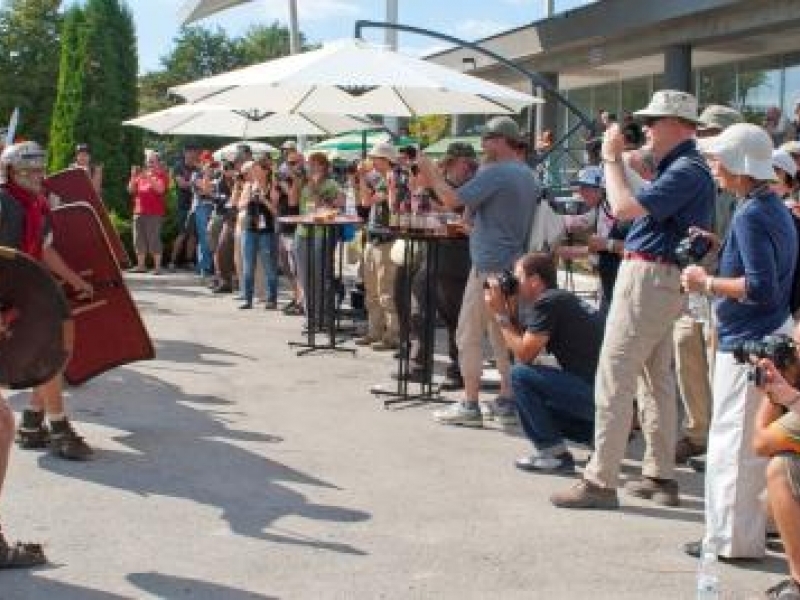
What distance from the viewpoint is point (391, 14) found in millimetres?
18391

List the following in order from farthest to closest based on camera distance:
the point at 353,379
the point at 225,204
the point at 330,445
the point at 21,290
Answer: the point at 225,204 < the point at 353,379 < the point at 330,445 < the point at 21,290

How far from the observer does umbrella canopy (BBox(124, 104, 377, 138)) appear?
52.5ft

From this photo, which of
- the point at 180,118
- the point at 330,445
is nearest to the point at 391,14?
the point at 180,118

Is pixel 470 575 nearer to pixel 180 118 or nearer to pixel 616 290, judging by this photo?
pixel 616 290

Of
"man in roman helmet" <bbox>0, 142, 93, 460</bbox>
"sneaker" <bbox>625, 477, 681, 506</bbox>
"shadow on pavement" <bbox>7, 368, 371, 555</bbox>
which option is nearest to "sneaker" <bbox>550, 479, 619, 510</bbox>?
"sneaker" <bbox>625, 477, 681, 506</bbox>

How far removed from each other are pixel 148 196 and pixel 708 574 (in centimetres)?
1428

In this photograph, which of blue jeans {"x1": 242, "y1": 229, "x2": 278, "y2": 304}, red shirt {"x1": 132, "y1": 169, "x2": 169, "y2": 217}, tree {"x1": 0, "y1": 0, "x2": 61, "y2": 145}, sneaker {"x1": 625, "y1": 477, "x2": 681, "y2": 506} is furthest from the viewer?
tree {"x1": 0, "y1": 0, "x2": 61, "y2": 145}

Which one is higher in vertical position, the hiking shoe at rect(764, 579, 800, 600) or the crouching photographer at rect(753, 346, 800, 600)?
the crouching photographer at rect(753, 346, 800, 600)

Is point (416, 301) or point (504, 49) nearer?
point (416, 301)

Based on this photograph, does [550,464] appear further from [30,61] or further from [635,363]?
[30,61]

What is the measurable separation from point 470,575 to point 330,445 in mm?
2509

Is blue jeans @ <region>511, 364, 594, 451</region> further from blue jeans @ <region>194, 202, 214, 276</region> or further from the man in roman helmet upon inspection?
blue jeans @ <region>194, 202, 214, 276</region>

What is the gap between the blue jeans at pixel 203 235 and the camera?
56.1ft

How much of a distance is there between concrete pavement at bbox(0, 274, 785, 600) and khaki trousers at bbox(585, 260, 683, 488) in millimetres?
323
